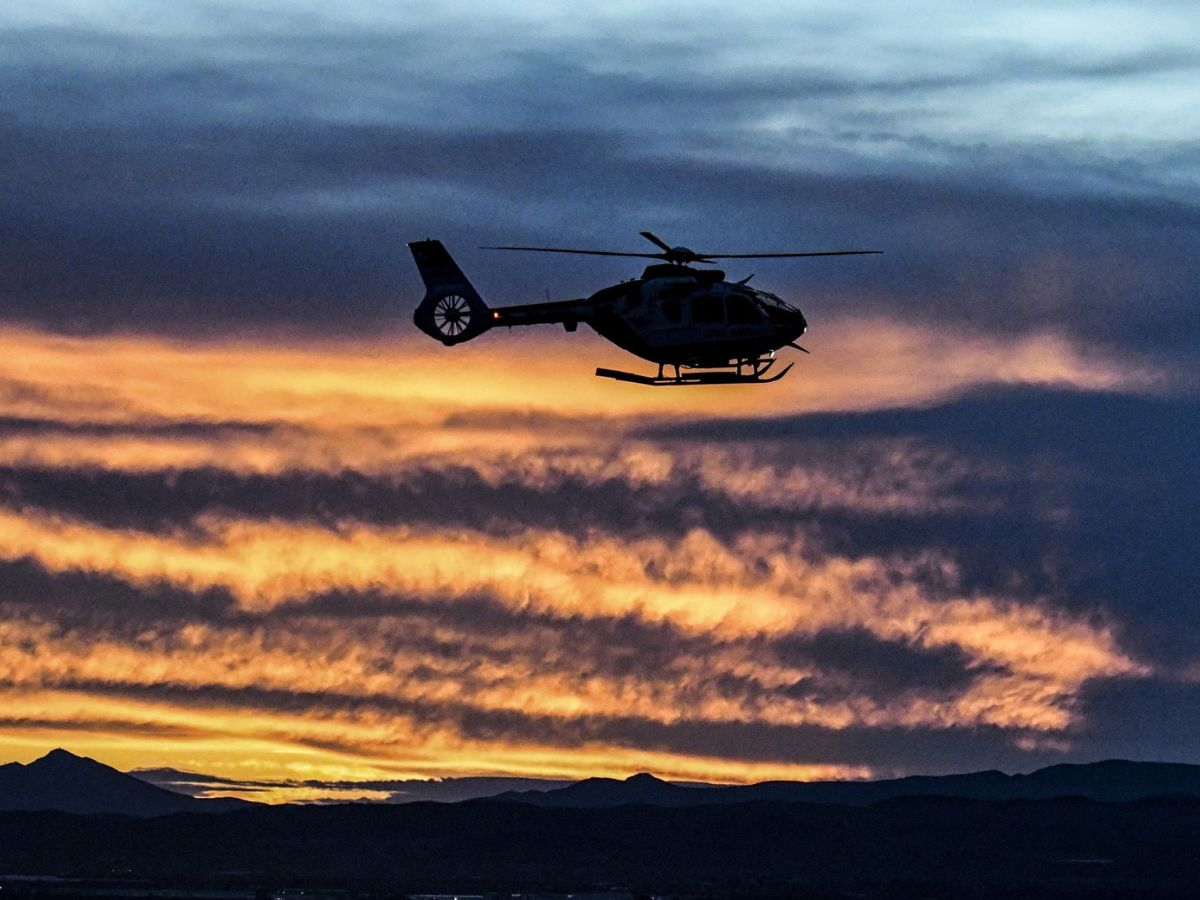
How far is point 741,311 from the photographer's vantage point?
146625mm

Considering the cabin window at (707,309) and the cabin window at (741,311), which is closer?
the cabin window at (741,311)

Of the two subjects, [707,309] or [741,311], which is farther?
[707,309]

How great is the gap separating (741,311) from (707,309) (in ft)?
7.24

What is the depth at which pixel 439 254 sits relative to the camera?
537ft

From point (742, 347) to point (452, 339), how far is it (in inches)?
895

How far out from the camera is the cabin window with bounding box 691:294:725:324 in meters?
147

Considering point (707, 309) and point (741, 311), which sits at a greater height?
point (707, 309)

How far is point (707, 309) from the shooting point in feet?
483

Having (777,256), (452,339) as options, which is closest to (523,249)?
(777,256)

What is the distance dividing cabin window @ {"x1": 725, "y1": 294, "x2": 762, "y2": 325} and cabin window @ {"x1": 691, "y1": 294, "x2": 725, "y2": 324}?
455mm

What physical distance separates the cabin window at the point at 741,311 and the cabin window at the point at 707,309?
0.45 m

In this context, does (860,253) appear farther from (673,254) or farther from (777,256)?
(673,254)

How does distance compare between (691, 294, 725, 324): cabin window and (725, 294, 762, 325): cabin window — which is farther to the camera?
(691, 294, 725, 324): cabin window

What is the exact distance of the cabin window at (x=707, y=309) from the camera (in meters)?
147
